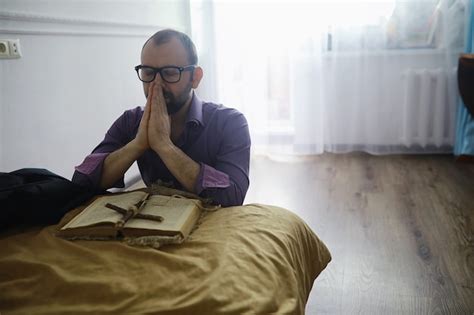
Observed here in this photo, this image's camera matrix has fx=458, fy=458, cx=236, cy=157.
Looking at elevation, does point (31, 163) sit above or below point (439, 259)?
above

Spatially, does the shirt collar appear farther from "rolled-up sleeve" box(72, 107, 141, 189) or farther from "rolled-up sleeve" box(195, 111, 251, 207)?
"rolled-up sleeve" box(72, 107, 141, 189)

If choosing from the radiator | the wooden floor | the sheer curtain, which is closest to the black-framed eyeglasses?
the wooden floor

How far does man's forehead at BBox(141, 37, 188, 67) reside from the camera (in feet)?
4.53

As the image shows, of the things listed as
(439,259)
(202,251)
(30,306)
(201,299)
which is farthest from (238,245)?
(439,259)

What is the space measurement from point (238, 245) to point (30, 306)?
0.41 metres

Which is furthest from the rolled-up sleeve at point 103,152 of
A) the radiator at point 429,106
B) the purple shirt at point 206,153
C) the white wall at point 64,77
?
the radiator at point 429,106

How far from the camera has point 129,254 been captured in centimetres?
95

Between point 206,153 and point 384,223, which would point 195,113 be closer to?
point 206,153

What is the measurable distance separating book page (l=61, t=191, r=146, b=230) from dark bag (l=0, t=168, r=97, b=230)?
69mm

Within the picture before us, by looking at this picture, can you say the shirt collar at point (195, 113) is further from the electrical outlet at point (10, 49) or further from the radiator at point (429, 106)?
the radiator at point (429, 106)

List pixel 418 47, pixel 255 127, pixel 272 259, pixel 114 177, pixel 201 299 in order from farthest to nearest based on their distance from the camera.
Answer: pixel 255 127 < pixel 418 47 < pixel 114 177 < pixel 272 259 < pixel 201 299

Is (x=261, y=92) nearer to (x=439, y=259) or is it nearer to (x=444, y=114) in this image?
(x=444, y=114)

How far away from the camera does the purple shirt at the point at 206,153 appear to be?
1276 millimetres

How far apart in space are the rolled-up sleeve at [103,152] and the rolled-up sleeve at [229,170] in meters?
0.32
